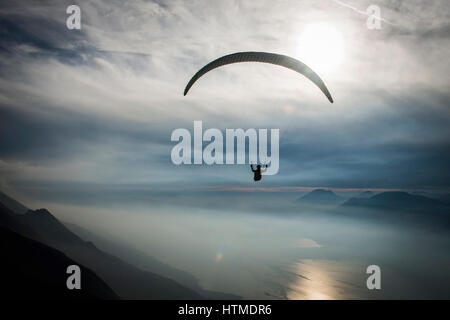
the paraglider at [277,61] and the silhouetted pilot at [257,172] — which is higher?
the paraglider at [277,61]

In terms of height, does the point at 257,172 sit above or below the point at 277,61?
below

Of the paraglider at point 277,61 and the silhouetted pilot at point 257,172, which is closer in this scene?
the paraglider at point 277,61

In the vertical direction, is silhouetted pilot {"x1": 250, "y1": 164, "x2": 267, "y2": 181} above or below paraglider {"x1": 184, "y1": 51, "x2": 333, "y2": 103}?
below

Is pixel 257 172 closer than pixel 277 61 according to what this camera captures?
No

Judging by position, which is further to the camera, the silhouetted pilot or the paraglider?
the silhouetted pilot
